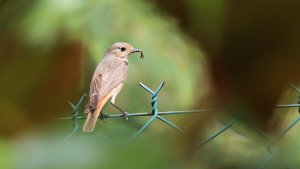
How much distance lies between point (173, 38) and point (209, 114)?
0.03 m

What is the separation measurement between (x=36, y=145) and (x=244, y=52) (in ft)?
A: 0.28

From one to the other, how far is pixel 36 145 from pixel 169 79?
100 millimetres

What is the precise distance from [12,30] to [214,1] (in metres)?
0.08

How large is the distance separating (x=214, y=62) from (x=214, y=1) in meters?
0.02

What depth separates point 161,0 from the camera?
0.27 m

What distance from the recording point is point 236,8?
0.84 feet

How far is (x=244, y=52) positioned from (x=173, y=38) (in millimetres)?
34

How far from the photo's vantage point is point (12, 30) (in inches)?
10.6

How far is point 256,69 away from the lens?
264 mm

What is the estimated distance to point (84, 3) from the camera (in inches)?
11.6

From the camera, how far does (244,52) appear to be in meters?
0.26

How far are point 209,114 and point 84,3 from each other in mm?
72

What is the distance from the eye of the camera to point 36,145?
9.5 inches
